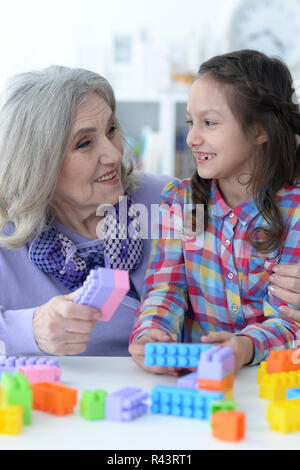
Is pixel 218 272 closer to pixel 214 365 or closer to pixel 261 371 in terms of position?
pixel 261 371

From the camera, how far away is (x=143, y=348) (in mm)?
1185

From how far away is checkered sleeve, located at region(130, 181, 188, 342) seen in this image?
1.37 m

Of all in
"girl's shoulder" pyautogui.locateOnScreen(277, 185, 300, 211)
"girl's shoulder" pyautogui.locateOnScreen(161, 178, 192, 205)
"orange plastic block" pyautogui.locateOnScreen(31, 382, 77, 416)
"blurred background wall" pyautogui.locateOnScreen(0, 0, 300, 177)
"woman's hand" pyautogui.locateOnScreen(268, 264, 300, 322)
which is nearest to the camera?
"orange plastic block" pyautogui.locateOnScreen(31, 382, 77, 416)

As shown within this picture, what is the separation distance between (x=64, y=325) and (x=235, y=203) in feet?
1.73

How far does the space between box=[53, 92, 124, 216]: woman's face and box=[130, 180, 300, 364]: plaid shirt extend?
6.6 inches

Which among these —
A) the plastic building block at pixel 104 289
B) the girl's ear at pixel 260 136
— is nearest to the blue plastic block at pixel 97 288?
the plastic building block at pixel 104 289

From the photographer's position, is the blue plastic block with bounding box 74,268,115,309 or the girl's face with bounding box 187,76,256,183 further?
the girl's face with bounding box 187,76,256,183

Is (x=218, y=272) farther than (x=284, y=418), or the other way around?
(x=218, y=272)

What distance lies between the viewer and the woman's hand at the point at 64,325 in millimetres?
1114

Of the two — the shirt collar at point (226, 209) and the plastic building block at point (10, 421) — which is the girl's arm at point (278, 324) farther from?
the plastic building block at point (10, 421)

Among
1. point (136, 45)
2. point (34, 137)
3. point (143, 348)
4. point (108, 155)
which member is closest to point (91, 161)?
point (108, 155)

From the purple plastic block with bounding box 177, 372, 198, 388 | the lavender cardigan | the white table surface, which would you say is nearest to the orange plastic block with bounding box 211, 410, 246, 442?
the white table surface

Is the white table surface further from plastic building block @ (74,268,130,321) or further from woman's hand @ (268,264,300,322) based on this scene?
woman's hand @ (268,264,300,322)
